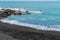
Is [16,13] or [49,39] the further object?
[16,13]

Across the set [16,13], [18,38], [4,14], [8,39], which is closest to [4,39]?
[8,39]

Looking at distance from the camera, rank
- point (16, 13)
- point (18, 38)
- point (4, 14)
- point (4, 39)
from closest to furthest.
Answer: point (4, 39) → point (18, 38) → point (4, 14) → point (16, 13)

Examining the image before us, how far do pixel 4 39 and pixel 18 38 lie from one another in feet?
5.02

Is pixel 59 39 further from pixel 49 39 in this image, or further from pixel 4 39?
pixel 4 39

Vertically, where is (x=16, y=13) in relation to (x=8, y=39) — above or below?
below

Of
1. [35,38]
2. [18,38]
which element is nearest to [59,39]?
[35,38]

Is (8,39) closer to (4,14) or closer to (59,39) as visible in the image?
(59,39)

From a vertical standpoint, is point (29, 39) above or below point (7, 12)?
above

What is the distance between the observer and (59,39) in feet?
57.0

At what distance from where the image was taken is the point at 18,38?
1731cm

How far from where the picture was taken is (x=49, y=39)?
1717cm

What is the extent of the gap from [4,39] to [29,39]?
6.79 feet

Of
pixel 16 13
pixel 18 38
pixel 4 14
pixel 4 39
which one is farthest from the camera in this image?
pixel 16 13

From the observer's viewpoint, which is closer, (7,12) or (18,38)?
(18,38)
